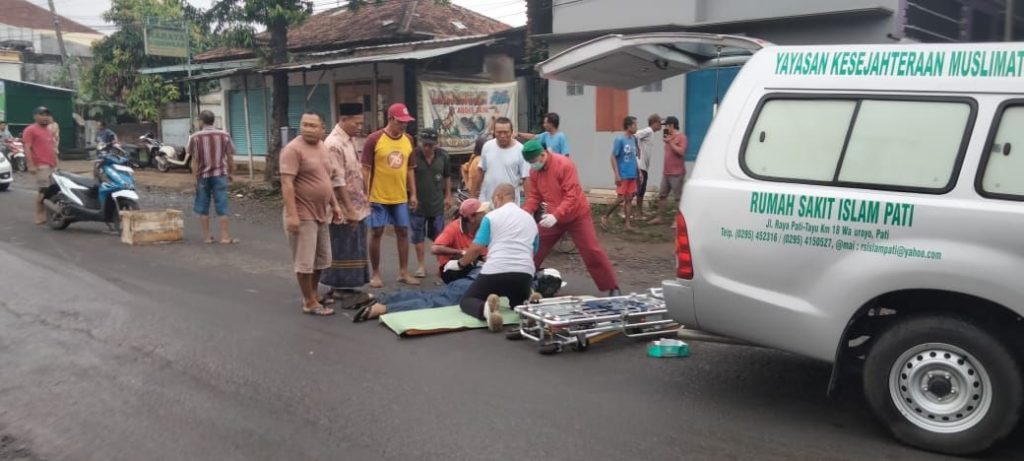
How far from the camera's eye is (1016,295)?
3.80m

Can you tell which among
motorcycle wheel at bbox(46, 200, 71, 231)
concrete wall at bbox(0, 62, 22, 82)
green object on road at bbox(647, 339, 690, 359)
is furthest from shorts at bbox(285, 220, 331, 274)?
concrete wall at bbox(0, 62, 22, 82)

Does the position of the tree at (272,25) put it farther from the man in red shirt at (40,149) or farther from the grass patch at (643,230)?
the grass patch at (643,230)

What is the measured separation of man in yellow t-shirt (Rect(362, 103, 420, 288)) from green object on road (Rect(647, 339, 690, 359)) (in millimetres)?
3339

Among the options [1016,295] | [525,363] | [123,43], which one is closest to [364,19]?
[123,43]

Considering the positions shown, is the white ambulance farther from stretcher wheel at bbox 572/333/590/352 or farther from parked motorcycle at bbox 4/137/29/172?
parked motorcycle at bbox 4/137/29/172

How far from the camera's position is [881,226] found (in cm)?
417

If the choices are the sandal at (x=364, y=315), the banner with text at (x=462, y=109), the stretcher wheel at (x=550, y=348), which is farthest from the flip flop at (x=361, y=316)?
the banner with text at (x=462, y=109)

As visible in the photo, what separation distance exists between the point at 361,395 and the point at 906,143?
3352 mm

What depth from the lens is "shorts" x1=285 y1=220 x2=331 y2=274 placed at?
6.96 m

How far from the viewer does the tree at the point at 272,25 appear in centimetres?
1653

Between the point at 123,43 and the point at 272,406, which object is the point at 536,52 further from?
the point at 123,43

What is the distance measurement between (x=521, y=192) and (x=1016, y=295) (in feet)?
20.6

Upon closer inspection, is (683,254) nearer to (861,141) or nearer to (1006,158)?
(861,141)

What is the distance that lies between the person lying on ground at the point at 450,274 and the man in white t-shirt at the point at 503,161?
2.93 feet
